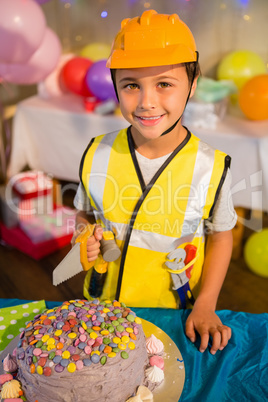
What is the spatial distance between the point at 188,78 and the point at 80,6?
79.7 inches

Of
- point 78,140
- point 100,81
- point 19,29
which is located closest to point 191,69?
point 19,29

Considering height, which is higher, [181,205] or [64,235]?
[181,205]

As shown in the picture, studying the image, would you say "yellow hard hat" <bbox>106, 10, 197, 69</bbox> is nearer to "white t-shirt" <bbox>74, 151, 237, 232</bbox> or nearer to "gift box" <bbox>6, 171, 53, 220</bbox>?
"white t-shirt" <bbox>74, 151, 237, 232</bbox>

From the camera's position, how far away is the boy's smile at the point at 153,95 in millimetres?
856

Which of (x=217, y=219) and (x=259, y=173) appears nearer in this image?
(x=217, y=219)

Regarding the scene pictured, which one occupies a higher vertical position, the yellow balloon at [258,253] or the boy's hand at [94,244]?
the boy's hand at [94,244]

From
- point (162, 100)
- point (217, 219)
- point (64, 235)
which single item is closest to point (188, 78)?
point (162, 100)

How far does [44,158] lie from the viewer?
3.01m

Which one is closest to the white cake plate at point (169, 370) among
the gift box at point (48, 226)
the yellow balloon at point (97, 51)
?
the gift box at point (48, 226)

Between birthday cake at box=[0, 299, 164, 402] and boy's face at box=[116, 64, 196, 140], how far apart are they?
41 centimetres

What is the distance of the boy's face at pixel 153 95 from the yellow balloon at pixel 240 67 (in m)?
1.73

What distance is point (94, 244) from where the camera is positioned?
3.26 ft

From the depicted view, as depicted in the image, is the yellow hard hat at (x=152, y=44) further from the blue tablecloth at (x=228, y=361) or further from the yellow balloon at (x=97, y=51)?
the yellow balloon at (x=97, y=51)

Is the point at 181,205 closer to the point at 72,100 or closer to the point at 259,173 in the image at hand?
the point at 259,173
